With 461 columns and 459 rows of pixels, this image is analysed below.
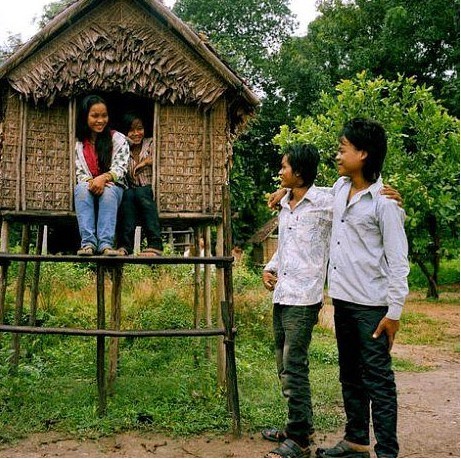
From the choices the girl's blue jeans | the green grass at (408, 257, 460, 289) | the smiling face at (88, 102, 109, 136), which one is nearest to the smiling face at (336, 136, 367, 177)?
the girl's blue jeans

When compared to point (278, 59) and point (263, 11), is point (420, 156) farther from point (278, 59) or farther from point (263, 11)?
point (263, 11)

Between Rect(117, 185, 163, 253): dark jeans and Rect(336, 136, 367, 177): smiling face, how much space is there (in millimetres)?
2039

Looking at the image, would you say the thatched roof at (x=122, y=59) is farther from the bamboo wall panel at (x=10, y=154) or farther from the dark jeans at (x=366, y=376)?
the dark jeans at (x=366, y=376)

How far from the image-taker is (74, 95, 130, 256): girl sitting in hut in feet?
17.7

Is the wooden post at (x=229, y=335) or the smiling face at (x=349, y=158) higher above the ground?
the smiling face at (x=349, y=158)

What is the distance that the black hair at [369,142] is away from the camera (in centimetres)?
415

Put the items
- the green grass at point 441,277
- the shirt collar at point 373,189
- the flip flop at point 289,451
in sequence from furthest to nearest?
the green grass at point 441,277 → the flip flop at point 289,451 → the shirt collar at point 373,189

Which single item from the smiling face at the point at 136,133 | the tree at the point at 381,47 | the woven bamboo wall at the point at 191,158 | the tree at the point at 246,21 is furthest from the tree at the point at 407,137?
the tree at the point at 246,21

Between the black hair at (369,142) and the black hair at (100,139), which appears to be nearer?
the black hair at (369,142)

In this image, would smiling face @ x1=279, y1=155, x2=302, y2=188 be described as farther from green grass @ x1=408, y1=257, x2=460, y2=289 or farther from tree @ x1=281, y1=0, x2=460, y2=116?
green grass @ x1=408, y1=257, x2=460, y2=289

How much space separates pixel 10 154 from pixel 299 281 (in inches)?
115

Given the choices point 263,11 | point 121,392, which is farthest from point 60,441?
point 263,11

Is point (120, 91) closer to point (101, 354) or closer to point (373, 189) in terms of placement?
point (101, 354)

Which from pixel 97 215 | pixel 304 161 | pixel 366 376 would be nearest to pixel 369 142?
pixel 304 161
